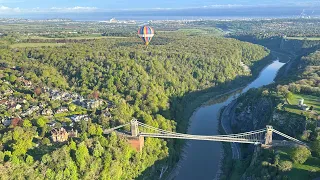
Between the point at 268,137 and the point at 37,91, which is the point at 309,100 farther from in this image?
the point at 37,91

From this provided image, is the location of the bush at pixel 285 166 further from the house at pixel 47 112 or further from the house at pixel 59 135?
the house at pixel 47 112

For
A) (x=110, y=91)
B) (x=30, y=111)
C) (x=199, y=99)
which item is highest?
(x=30, y=111)

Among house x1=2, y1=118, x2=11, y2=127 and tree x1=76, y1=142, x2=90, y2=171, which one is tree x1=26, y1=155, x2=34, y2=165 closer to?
tree x1=76, y1=142, x2=90, y2=171

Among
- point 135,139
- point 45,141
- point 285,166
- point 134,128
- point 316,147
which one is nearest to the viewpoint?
point 285,166

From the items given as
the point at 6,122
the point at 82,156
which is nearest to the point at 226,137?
the point at 82,156

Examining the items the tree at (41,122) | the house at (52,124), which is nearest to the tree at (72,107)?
the house at (52,124)

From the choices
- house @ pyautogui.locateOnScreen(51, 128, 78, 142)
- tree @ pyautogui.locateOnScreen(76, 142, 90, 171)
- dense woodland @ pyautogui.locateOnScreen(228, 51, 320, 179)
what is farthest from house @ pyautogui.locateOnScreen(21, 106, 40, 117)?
dense woodland @ pyautogui.locateOnScreen(228, 51, 320, 179)

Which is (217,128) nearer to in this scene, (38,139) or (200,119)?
(200,119)
